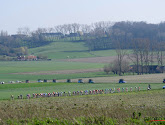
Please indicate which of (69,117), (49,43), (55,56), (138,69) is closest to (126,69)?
(138,69)

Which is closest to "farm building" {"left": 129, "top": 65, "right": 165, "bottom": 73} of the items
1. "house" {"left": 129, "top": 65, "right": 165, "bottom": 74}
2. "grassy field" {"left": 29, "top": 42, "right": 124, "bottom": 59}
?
"house" {"left": 129, "top": 65, "right": 165, "bottom": 74}

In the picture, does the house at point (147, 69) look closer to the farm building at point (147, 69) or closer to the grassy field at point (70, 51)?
the farm building at point (147, 69)

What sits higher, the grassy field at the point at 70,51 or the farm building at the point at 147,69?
the grassy field at the point at 70,51

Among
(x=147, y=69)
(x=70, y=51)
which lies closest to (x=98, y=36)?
(x=70, y=51)

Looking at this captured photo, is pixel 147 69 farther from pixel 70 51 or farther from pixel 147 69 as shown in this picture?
pixel 70 51

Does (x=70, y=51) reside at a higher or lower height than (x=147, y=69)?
higher

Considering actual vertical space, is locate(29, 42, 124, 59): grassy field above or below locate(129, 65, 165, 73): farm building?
above

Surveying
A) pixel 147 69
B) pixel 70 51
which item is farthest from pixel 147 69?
pixel 70 51

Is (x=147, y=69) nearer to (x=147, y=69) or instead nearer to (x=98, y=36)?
(x=147, y=69)

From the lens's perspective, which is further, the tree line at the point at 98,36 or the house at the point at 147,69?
the tree line at the point at 98,36

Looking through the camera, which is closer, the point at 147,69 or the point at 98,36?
the point at 147,69

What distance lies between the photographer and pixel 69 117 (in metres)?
13.7

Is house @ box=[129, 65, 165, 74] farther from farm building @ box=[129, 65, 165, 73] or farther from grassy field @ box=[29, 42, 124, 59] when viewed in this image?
grassy field @ box=[29, 42, 124, 59]

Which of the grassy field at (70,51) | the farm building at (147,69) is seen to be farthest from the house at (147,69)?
the grassy field at (70,51)
